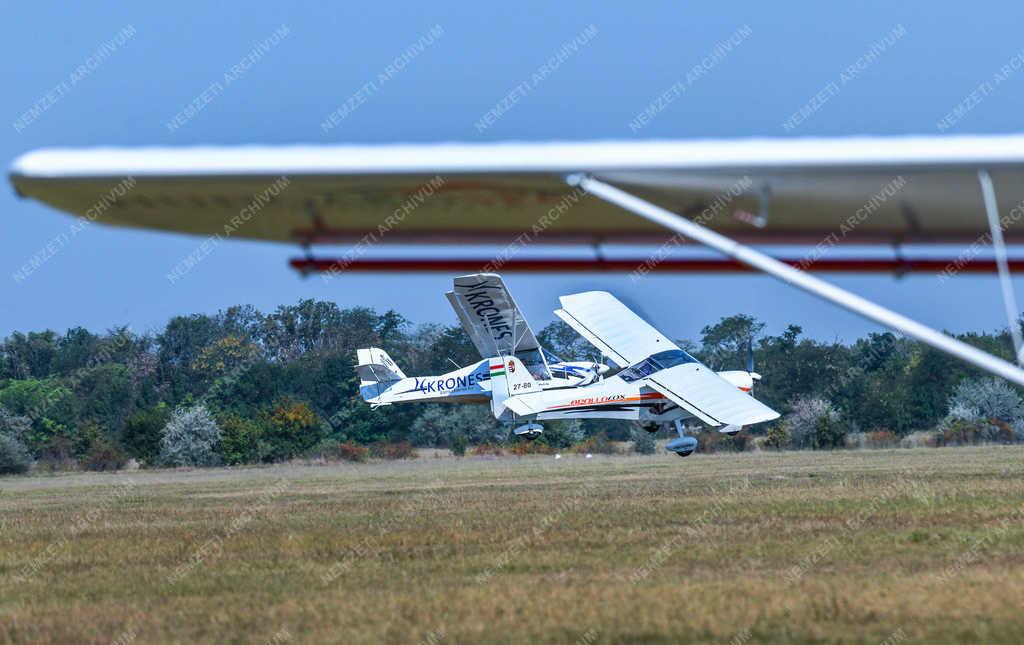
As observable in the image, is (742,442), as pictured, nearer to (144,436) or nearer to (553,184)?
(144,436)

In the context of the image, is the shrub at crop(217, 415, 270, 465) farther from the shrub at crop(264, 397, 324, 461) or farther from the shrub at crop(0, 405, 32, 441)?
the shrub at crop(0, 405, 32, 441)

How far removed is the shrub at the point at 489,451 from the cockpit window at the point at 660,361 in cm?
1154

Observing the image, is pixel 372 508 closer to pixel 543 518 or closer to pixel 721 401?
pixel 543 518

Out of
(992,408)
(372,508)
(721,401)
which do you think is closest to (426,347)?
(992,408)

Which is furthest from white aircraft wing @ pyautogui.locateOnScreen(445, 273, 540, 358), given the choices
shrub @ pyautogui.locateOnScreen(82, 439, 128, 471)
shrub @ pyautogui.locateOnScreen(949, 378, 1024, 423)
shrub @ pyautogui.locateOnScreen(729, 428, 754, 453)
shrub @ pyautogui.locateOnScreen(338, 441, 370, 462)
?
shrub @ pyautogui.locateOnScreen(949, 378, 1024, 423)

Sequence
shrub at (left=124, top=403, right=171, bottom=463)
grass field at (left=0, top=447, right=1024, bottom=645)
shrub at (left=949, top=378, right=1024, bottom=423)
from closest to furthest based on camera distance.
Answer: grass field at (left=0, top=447, right=1024, bottom=645)
shrub at (left=124, top=403, right=171, bottom=463)
shrub at (left=949, top=378, right=1024, bottom=423)

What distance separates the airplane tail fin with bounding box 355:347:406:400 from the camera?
4931cm

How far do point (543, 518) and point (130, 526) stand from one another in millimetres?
5018

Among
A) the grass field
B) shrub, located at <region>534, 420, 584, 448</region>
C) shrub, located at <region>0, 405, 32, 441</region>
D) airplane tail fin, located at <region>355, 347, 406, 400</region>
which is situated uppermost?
airplane tail fin, located at <region>355, 347, 406, 400</region>

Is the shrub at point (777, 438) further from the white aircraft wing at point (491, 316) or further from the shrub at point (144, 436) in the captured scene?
the shrub at point (144, 436)

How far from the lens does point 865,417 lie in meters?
54.0

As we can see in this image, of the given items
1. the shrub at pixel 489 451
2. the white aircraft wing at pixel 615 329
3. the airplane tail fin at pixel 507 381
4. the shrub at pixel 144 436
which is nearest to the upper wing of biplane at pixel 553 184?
the white aircraft wing at pixel 615 329

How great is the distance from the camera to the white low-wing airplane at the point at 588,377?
108 feet

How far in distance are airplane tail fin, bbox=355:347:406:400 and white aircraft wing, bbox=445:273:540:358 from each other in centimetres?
846
